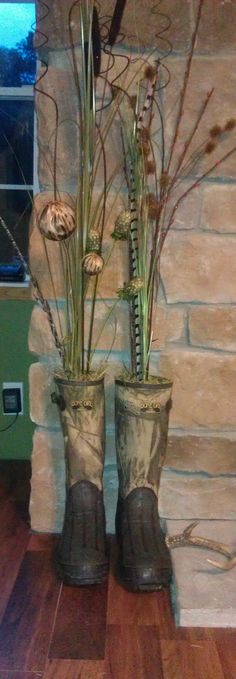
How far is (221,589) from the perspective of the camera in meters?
1.37

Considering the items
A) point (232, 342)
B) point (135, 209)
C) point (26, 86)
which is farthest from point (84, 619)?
point (26, 86)

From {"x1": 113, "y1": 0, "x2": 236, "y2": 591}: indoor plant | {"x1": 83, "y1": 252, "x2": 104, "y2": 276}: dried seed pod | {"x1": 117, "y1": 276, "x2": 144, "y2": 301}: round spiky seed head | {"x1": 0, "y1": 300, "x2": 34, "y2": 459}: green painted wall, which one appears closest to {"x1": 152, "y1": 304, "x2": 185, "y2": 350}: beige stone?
{"x1": 113, "y1": 0, "x2": 236, "y2": 591}: indoor plant

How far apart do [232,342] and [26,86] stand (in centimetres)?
132

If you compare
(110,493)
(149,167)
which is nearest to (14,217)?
(149,167)

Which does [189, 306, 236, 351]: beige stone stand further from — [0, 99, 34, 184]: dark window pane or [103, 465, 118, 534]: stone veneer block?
[0, 99, 34, 184]: dark window pane

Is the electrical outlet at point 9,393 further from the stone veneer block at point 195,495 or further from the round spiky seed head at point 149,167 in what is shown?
the round spiky seed head at point 149,167

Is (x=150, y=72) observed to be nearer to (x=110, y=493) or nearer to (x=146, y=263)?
(x=146, y=263)

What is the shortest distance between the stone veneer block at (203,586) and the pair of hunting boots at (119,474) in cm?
5

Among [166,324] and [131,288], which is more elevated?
[131,288]

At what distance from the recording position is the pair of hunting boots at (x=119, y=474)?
4.64ft

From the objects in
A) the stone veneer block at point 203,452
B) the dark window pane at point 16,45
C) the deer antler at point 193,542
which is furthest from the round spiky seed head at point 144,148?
the dark window pane at point 16,45

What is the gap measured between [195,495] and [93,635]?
0.47 metres

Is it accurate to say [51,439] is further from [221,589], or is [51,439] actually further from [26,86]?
[26,86]

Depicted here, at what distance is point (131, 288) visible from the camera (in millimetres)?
1450
